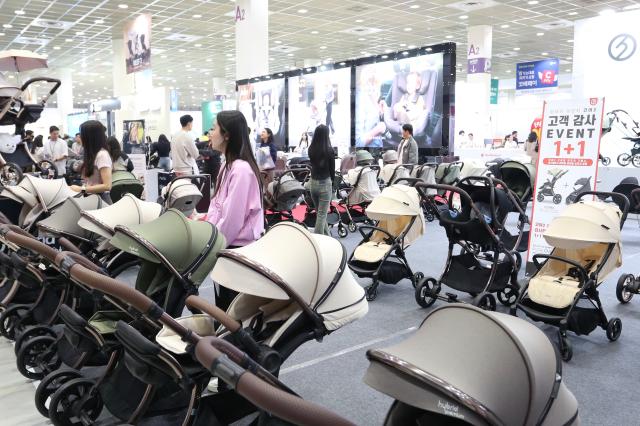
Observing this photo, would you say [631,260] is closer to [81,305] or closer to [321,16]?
[81,305]

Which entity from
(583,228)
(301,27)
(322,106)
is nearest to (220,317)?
(583,228)

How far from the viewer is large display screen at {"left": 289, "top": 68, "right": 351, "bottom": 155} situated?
12.6m

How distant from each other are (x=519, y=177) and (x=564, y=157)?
125 centimetres

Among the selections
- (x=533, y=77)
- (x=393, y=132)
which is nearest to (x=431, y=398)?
(x=393, y=132)

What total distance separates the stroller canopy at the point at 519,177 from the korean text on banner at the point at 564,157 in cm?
93

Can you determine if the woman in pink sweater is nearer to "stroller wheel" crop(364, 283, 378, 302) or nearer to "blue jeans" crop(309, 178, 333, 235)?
"stroller wheel" crop(364, 283, 378, 302)

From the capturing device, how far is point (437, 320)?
1812 millimetres

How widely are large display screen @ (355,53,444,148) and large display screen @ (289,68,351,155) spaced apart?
16.4 inches

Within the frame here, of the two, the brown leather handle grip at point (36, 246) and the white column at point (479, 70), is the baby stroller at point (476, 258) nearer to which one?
the brown leather handle grip at point (36, 246)

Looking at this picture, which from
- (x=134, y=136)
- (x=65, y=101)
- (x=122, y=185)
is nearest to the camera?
(x=122, y=185)

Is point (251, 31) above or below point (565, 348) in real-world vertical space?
above

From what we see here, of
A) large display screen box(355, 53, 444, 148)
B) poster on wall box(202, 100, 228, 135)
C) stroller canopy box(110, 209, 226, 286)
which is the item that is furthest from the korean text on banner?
poster on wall box(202, 100, 228, 135)

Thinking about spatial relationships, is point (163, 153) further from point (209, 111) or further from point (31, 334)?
point (209, 111)

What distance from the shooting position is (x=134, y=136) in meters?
12.1
